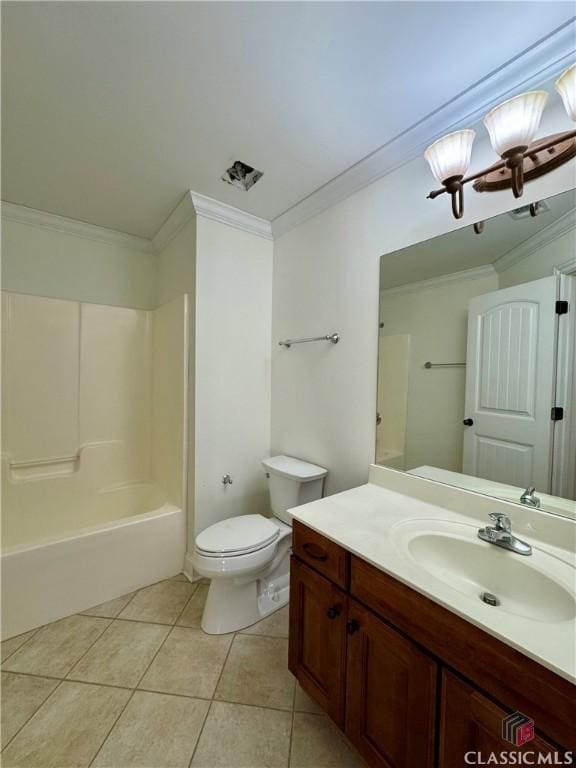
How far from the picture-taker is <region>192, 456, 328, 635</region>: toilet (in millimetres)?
1517

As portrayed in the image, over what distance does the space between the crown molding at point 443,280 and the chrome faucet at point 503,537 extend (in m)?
0.88

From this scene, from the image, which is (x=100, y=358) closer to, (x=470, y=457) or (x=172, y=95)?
(x=172, y=95)

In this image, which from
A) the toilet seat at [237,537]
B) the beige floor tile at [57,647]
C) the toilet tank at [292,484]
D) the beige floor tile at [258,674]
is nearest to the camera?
the beige floor tile at [258,674]

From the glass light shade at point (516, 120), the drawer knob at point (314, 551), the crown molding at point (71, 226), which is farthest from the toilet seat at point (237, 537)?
the crown molding at point (71, 226)

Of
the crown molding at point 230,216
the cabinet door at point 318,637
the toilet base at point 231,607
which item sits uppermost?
Result: the crown molding at point 230,216

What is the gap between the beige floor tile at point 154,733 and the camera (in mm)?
1039

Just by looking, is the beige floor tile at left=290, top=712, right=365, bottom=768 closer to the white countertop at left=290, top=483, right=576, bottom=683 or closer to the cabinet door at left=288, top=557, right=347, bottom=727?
the cabinet door at left=288, top=557, right=347, bottom=727

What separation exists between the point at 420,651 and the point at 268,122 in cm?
194

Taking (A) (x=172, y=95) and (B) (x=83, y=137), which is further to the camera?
(B) (x=83, y=137)

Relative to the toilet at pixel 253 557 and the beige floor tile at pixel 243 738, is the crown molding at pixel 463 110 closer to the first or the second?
the toilet at pixel 253 557

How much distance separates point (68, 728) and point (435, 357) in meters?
2.02

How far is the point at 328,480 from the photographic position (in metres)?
1.81

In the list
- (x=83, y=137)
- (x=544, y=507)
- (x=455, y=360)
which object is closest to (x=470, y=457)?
(x=544, y=507)

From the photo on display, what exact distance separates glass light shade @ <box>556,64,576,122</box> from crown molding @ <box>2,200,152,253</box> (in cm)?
254
